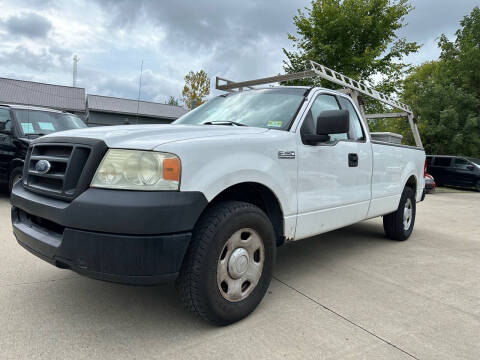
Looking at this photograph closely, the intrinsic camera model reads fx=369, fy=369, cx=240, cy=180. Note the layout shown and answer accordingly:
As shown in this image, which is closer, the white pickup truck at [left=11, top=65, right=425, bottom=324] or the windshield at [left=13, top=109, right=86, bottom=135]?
the white pickup truck at [left=11, top=65, right=425, bottom=324]

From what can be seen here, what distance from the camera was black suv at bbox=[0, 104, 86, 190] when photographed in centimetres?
619

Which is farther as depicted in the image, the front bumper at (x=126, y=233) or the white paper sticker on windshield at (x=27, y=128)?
the white paper sticker on windshield at (x=27, y=128)

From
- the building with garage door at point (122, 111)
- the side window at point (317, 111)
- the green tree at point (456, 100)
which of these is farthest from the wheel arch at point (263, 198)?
the building with garage door at point (122, 111)

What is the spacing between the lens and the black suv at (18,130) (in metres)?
6.19

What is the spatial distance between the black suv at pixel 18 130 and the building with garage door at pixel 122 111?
20.5m

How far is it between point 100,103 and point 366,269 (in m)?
30.6

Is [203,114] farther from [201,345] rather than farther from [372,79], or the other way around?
[372,79]

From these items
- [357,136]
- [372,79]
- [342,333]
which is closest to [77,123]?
[357,136]

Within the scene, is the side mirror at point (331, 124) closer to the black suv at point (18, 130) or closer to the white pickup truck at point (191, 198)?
the white pickup truck at point (191, 198)

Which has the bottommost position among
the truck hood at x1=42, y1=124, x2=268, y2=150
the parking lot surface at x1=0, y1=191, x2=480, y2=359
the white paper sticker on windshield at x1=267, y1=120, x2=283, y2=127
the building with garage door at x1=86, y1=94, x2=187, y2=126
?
the parking lot surface at x1=0, y1=191, x2=480, y2=359

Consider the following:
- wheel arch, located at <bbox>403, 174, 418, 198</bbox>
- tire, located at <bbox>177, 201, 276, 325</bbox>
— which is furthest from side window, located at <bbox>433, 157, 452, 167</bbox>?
tire, located at <bbox>177, 201, 276, 325</bbox>

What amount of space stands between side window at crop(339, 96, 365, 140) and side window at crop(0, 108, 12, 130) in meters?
5.68

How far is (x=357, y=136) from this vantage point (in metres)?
4.04

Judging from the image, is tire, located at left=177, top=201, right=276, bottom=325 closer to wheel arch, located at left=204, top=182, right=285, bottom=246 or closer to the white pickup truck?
the white pickup truck
